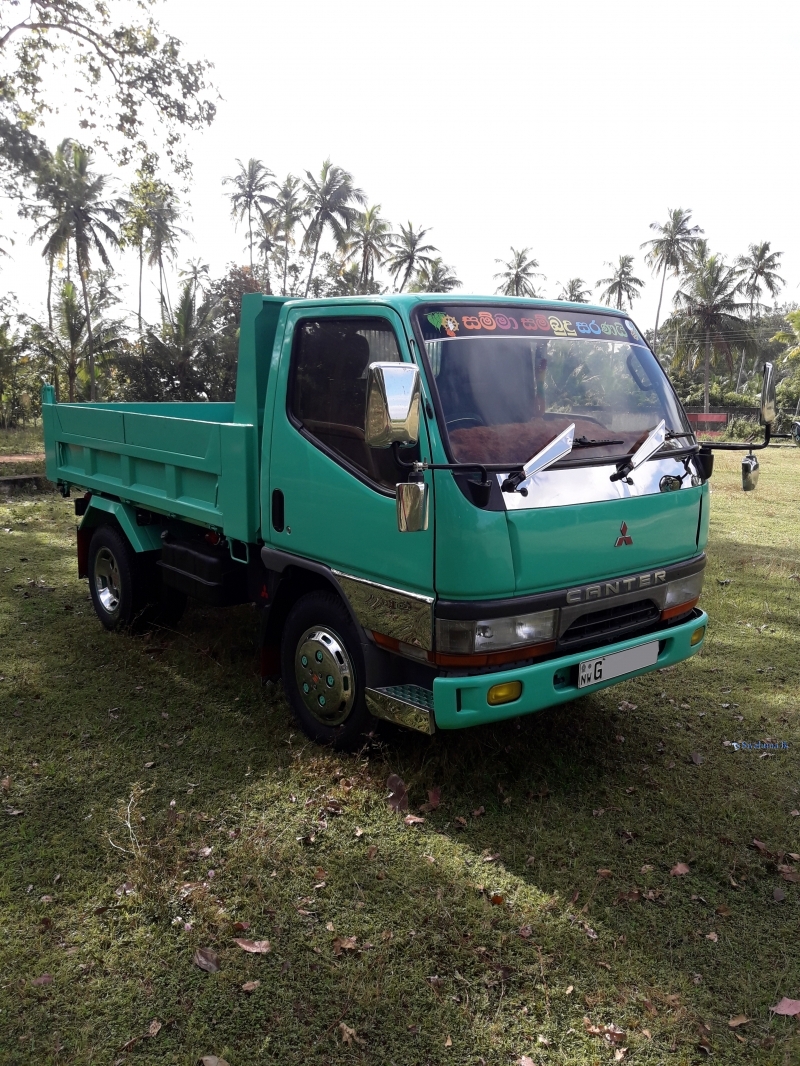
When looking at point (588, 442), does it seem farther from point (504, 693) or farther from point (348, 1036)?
point (348, 1036)

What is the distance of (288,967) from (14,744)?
2.36m

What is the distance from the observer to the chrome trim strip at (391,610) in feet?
11.2

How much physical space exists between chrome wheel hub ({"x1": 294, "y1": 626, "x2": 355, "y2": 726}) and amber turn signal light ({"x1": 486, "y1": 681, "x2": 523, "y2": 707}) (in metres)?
0.86

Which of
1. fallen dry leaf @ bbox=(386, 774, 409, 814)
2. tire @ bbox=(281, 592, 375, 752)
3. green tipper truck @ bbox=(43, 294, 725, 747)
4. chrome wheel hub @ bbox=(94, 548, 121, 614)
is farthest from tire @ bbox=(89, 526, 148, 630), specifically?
fallen dry leaf @ bbox=(386, 774, 409, 814)

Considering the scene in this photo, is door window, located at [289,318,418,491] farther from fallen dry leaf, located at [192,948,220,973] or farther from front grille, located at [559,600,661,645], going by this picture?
fallen dry leaf, located at [192,948,220,973]

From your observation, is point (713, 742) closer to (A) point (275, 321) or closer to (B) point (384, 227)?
(A) point (275, 321)

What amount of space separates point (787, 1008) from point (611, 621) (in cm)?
168

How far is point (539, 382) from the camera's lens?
377 cm

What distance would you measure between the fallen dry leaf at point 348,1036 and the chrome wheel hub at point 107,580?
4.19 m

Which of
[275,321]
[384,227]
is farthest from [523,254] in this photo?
[275,321]

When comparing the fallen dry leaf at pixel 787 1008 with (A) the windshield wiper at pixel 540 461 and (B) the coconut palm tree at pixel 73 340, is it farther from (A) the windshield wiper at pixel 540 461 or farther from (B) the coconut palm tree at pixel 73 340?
(B) the coconut palm tree at pixel 73 340

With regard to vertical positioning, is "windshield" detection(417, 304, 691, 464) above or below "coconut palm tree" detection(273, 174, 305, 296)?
below

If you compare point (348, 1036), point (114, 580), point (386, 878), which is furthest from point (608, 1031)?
point (114, 580)

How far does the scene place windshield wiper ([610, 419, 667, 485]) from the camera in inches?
147
